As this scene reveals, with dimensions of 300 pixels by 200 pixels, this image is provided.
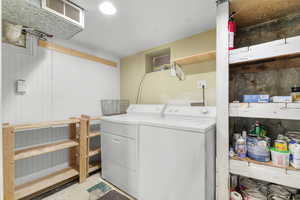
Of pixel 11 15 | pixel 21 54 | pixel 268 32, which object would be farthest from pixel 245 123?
pixel 21 54

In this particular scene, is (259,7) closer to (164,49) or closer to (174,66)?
(174,66)

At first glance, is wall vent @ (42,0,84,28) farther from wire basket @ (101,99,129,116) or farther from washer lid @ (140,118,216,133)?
washer lid @ (140,118,216,133)

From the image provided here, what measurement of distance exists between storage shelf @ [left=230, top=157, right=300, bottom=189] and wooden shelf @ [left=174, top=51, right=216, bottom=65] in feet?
4.11

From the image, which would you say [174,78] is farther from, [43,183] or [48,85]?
[43,183]

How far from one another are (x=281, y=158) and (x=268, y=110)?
40cm

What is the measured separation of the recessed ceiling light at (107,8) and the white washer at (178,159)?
1321 mm

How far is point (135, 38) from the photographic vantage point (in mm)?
2156

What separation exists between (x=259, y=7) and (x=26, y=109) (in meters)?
2.92

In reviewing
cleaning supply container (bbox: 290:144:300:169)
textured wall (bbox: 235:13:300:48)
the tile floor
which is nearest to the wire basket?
the tile floor

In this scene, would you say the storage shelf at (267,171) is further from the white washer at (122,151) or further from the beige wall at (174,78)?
the white washer at (122,151)

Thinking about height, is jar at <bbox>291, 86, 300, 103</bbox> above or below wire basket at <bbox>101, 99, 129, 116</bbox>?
above

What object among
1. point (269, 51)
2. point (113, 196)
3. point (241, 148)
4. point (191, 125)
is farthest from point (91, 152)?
point (269, 51)

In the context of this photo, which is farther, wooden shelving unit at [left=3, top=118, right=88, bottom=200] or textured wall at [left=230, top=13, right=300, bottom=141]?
wooden shelving unit at [left=3, top=118, right=88, bottom=200]

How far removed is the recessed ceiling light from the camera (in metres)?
1.40
